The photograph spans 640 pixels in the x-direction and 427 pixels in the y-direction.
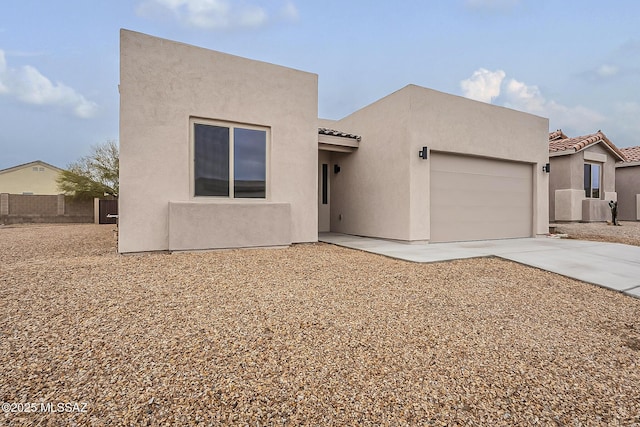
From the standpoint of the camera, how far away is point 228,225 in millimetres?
7062

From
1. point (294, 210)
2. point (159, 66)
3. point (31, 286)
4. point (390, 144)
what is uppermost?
point (159, 66)

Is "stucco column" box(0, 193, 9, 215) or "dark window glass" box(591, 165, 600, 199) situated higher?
"dark window glass" box(591, 165, 600, 199)

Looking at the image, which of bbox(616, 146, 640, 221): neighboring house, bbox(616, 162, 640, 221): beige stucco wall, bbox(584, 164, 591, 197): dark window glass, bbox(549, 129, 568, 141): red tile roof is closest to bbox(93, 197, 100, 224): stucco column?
bbox(584, 164, 591, 197): dark window glass

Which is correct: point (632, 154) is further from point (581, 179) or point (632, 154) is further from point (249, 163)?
point (249, 163)

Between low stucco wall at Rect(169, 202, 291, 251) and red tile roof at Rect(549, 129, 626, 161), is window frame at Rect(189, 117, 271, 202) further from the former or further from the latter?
red tile roof at Rect(549, 129, 626, 161)

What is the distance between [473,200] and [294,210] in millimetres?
5789

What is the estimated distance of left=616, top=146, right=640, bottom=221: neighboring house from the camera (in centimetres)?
1919

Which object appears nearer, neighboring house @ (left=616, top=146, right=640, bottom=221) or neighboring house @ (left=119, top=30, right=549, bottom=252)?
neighboring house @ (left=119, top=30, right=549, bottom=252)

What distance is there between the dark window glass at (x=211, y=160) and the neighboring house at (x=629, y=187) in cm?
2476

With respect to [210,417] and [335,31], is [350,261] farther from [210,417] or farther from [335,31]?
[335,31]

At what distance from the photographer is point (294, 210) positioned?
8133 mm

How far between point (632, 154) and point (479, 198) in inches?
786

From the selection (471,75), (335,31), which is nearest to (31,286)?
(335,31)

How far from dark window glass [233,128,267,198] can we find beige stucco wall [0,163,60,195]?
95.4 feet
